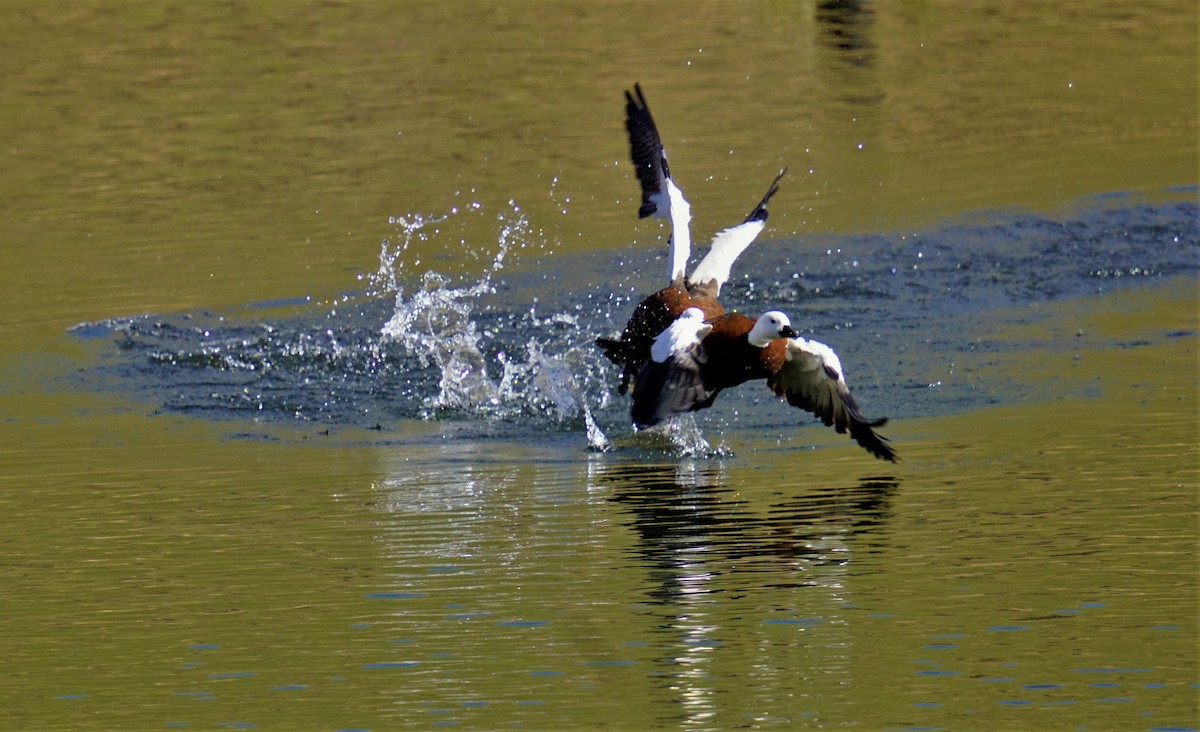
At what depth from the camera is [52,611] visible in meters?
7.47

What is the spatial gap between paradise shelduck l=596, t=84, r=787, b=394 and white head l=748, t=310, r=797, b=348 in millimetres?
865

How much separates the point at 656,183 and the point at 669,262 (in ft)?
2.06

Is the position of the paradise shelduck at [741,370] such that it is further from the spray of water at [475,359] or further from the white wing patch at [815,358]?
the spray of water at [475,359]

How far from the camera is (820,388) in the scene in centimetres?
979

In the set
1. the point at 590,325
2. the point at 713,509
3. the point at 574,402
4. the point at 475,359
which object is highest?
the point at 590,325

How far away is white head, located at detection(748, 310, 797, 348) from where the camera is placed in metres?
9.18

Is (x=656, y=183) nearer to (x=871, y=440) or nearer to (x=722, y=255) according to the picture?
(x=722, y=255)

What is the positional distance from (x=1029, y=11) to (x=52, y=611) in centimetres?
2293

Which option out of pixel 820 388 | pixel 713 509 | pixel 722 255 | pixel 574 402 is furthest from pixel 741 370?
pixel 574 402

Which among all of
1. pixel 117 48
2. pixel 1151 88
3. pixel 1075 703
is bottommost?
pixel 1075 703

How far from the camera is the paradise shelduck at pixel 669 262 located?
10.5 metres

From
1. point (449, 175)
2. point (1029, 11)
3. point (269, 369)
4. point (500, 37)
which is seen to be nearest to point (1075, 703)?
point (269, 369)

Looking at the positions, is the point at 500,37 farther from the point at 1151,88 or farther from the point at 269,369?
the point at 269,369

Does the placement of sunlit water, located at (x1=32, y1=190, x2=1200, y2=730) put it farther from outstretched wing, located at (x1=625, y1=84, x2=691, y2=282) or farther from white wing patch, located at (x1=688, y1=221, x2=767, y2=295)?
outstretched wing, located at (x1=625, y1=84, x2=691, y2=282)
